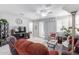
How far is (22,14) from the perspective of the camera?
Answer: 2.40m

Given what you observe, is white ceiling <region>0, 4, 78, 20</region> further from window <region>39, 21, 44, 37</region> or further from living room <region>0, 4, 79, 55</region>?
window <region>39, 21, 44, 37</region>

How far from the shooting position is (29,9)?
2377 millimetres

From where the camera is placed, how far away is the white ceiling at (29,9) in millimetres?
2361

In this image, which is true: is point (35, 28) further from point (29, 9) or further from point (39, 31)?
point (29, 9)

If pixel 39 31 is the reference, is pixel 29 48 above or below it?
below

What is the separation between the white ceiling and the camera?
7.75 ft

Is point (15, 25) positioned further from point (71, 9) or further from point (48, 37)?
point (71, 9)

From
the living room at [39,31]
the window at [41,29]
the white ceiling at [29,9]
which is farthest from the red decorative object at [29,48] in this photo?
the white ceiling at [29,9]

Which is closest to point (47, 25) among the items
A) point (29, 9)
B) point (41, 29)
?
point (41, 29)

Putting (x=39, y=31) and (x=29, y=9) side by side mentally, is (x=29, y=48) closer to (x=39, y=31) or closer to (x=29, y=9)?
(x=39, y=31)

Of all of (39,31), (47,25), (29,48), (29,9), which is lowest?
(29,48)

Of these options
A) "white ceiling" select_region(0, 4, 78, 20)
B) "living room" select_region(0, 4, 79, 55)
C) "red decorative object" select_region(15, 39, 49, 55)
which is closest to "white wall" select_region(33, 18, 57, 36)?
"living room" select_region(0, 4, 79, 55)
